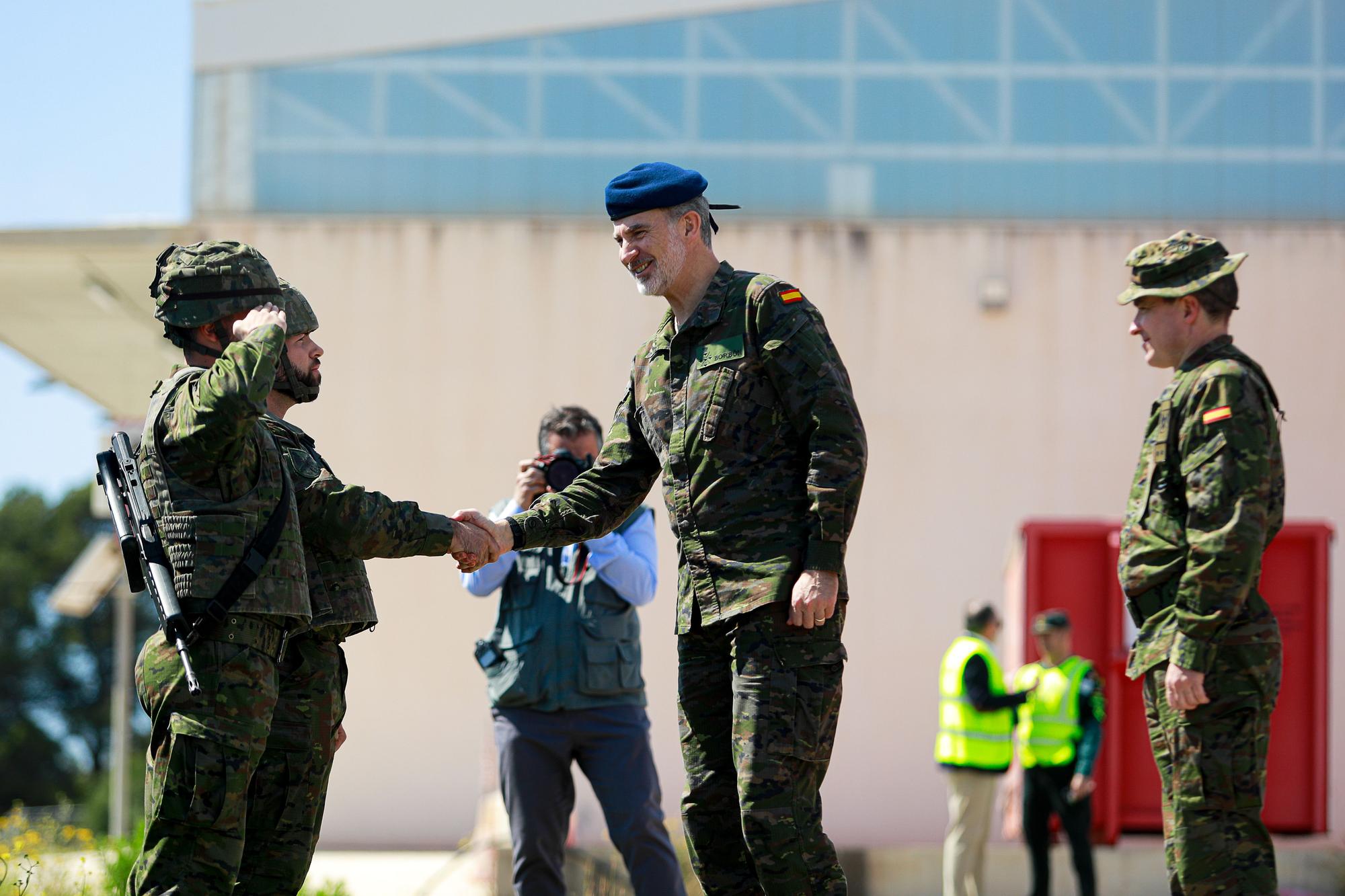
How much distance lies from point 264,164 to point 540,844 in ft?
31.9

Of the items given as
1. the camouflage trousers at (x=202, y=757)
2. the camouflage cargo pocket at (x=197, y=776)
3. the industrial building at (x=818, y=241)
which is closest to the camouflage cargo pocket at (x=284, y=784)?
the camouflage trousers at (x=202, y=757)

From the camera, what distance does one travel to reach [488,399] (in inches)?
546

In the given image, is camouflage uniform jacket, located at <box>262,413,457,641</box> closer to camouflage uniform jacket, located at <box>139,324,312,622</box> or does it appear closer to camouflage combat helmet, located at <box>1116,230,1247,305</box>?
camouflage uniform jacket, located at <box>139,324,312,622</box>

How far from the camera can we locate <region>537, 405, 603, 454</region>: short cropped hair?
6.30 m

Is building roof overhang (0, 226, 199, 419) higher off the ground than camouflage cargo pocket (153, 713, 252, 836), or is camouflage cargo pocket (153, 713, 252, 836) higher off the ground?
building roof overhang (0, 226, 199, 419)

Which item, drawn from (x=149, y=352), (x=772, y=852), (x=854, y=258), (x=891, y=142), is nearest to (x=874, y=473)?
(x=854, y=258)

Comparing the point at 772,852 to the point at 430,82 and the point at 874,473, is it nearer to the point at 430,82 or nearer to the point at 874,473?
the point at 874,473

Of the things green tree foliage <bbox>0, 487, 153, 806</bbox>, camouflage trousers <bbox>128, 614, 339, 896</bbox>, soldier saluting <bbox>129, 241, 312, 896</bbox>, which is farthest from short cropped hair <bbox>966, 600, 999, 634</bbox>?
green tree foliage <bbox>0, 487, 153, 806</bbox>

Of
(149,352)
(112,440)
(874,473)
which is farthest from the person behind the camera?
(149,352)

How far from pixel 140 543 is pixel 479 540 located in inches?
42.0

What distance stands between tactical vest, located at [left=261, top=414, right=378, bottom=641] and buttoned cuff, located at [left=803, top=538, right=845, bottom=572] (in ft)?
4.23

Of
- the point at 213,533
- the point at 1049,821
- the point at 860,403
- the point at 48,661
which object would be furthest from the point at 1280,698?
the point at 48,661

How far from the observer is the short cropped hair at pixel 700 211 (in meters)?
4.38

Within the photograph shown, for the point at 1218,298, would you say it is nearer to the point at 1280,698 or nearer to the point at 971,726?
the point at 971,726
